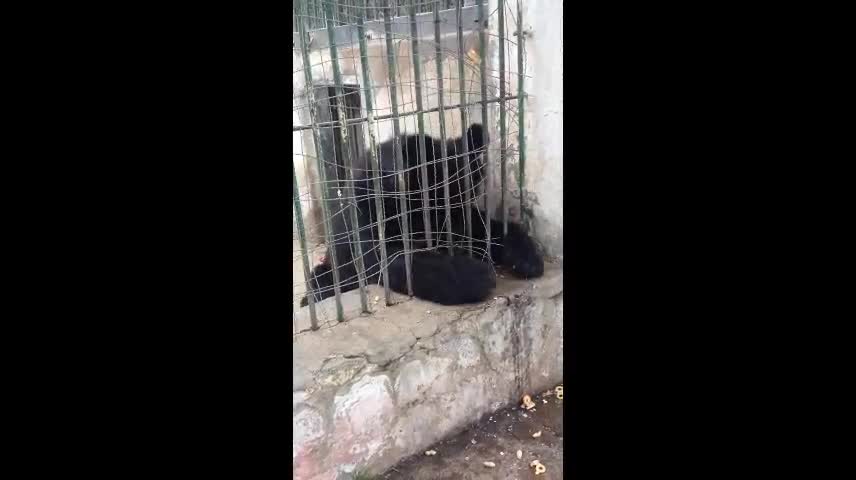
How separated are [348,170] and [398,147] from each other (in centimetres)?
25

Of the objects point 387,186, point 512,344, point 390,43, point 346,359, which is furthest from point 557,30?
point 346,359

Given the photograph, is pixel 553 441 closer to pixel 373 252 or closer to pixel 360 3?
pixel 373 252

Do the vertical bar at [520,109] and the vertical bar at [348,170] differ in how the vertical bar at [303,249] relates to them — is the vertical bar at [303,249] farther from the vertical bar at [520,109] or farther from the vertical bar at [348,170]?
the vertical bar at [520,109]

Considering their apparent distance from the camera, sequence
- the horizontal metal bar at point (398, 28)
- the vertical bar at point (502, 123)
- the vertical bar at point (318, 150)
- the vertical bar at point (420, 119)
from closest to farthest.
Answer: the vertical bar at point (318, 150), the horizontal metal bar at point (398, 28), the vertical bar at point (420, 119), the vertical bar at point (502, 123)

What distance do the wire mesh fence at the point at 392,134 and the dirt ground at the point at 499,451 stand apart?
2.59ft

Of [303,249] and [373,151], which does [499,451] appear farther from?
[373,151]

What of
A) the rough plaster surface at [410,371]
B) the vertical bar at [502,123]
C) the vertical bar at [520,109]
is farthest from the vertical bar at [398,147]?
the vertical bar at [520,109]

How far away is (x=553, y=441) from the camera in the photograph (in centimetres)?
274

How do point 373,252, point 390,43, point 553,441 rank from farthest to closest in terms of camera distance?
point 553,441 < point 373,252 < point 390,43

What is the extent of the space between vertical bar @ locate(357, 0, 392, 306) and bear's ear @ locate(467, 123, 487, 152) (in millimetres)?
531

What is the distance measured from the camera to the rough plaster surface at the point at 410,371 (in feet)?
7.43

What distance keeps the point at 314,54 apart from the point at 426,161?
2.25 feet

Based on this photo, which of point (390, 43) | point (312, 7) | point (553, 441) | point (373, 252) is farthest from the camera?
point (553, 441)

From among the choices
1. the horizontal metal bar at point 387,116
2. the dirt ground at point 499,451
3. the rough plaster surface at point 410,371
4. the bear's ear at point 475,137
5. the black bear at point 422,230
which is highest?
the horizontal metal bar at point 387,116
